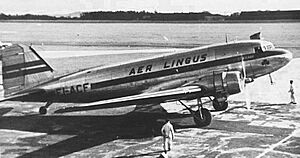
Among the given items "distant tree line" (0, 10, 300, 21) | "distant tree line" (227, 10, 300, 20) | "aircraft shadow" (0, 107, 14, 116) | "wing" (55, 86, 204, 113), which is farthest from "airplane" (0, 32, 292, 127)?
"distant tree line" (227, 10, 300, 20)

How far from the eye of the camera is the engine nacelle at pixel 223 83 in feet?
50.7

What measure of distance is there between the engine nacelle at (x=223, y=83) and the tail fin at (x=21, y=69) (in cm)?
823

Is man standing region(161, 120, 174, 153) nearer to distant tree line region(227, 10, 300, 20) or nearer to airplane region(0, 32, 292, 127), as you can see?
airplane region(0, 32, 292, 127)

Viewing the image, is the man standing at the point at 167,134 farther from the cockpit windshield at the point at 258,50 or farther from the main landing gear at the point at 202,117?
the cockpit windshield at the point at 258,50

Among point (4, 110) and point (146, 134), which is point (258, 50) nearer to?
point (146, 134)

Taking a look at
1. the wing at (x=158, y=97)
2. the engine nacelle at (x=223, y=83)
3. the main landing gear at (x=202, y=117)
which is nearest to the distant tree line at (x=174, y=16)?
the wing at (x=158, y=97)

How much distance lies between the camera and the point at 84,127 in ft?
56.1

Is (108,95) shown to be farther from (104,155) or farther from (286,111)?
(286,111)

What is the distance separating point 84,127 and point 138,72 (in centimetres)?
378

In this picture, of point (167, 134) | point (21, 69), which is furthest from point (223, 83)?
point (21, 69)

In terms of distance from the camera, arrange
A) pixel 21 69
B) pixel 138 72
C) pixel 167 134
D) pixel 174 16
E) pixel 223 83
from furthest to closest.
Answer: pixel 174 16 < pixel 21 69 < pixel 138 72 < pixel 223 83 < pixel 167 134

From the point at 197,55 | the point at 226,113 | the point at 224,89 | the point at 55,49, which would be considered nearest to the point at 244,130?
the point at 224,89

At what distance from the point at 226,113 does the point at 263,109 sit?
217 centimetres

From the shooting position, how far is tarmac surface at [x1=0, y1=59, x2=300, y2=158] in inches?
519
